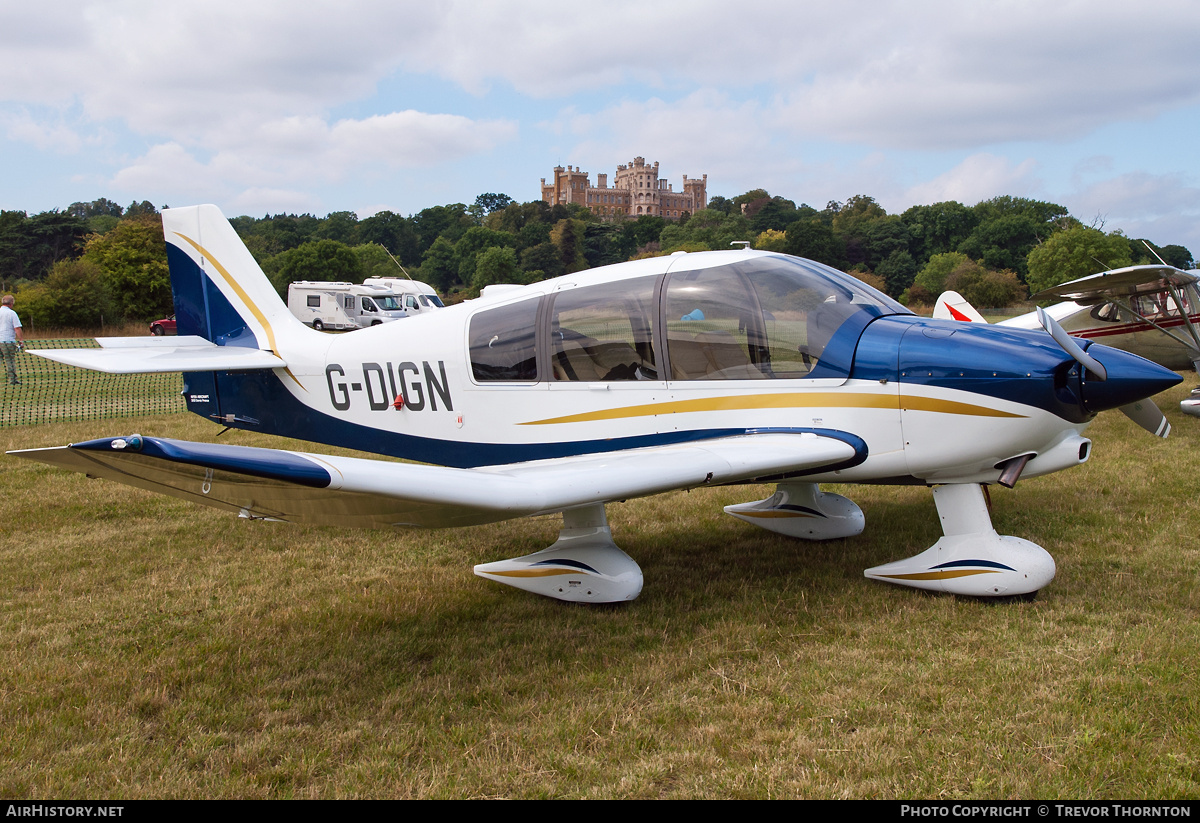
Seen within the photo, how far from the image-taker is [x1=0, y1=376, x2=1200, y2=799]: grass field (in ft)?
9.39

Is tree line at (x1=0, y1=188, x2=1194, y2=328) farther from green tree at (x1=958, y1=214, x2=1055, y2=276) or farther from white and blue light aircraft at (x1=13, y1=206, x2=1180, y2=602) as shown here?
white and blue light aircraft at (x1=13, y1=206, x2=1180, y2=602)

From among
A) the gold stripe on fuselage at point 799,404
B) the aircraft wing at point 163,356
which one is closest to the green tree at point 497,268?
the aircraft wing at point 163,356

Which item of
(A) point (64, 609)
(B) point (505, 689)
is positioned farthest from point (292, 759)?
(A) point (64, 609)

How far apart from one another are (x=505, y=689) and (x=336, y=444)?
3216 millimetres

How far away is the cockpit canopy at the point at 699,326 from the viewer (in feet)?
15.0

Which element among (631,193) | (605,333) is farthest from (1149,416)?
(631,193)

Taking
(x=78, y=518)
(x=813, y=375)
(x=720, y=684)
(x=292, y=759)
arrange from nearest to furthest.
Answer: (x=292, y=759)
(x=720, y=684)
(x=813, y=375)
(x=78, y=518)

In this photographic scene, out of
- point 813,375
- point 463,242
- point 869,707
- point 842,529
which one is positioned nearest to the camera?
point 869,707

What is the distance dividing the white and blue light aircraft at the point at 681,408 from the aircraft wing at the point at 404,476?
0.6 inches

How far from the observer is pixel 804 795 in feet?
8.85

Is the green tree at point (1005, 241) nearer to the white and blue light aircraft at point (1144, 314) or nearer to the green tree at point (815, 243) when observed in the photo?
the green tree at point (815, 243)

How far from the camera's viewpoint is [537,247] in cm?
9969

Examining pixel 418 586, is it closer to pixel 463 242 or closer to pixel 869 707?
pixel 869 707

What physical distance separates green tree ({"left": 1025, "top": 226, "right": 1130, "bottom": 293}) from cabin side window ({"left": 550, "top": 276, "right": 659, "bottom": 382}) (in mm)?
78193
